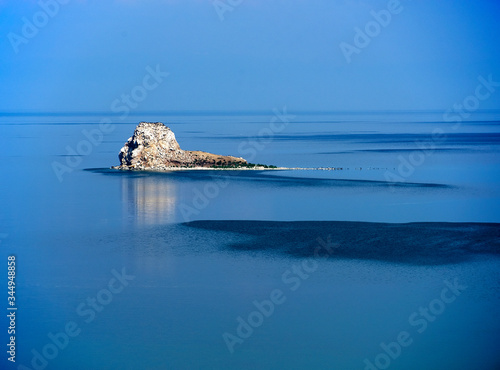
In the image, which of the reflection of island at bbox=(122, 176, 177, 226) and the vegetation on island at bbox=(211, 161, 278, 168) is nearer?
the reflection of island at bbox=(122, 176, 177, 226)

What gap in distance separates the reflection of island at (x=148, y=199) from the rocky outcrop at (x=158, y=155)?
4.21 meters

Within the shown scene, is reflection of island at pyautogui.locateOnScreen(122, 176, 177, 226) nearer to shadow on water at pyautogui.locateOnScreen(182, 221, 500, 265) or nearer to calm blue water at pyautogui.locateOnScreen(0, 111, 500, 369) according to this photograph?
calm blue water at pyautogui.locateOnScreen(0, 111, 500, 369)

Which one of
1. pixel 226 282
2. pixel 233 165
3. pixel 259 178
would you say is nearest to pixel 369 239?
pixel 226 282

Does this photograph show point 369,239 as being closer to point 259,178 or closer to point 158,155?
point 259,178

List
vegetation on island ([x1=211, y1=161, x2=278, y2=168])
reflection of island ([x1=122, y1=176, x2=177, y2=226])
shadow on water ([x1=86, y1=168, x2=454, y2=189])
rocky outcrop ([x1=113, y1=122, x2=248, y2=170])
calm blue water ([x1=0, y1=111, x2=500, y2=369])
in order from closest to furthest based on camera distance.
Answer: calm blue water ([x1=0, y1=111, x2=500, y2=369]) → reflection of island ([x1=122, y1=176, x2=177, y2=226]) → shadow on water ([x1=86, y1=168, x2=454, y2=189]) → rocky outcrop ([x1=113, y1=122, x2=248, y2=170]) → vegetation on island ([x1=211, y1=161, x2=278, y2=168])

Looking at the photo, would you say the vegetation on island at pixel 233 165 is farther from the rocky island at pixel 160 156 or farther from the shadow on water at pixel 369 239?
the shadow on water at pixel 369 239

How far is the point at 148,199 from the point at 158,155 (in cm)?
1321

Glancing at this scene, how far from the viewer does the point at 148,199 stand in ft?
115

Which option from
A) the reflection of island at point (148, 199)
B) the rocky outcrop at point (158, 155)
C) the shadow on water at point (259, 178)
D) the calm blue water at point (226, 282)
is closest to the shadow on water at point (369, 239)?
the calm blue water at point (226, 282)

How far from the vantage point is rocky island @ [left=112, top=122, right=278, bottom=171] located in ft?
154

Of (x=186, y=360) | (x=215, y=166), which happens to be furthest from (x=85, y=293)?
(x=215, y=166)

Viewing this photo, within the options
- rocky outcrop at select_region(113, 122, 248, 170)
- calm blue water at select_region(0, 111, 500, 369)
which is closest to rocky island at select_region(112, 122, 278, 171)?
rocky outcrop at select_region(113, 122, 248, 170)

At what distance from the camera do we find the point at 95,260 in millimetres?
22891

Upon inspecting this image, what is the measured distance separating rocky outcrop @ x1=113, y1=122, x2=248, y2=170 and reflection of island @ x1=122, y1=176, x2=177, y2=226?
4.21 meters
